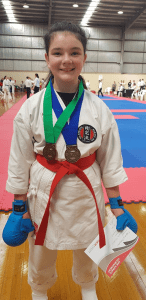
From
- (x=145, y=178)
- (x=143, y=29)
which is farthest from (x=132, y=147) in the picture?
(x=143, y=29)

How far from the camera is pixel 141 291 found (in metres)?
1.72

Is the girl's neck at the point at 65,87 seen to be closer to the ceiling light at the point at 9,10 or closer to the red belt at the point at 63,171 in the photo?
the red belt at the point at 63,171

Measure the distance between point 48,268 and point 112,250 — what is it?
51 centimetres

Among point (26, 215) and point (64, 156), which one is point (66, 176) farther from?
point (26, 215)

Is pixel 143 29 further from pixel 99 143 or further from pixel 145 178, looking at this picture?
pixel 99 143

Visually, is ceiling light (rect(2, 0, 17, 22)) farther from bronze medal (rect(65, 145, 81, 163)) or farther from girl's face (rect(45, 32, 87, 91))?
bronze medal (rect(65, 145, 81, 163))

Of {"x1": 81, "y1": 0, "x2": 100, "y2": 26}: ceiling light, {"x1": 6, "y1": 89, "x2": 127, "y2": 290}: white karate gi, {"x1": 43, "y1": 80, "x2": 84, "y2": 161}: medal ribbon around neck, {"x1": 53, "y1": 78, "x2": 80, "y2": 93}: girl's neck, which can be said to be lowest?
{"x1": 6, "y1": 89, "x2": 127, "y2": 290}: white karate gi

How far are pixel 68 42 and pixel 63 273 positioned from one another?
67.3 inches

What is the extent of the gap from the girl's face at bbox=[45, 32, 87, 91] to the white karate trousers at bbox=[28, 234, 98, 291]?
100cm

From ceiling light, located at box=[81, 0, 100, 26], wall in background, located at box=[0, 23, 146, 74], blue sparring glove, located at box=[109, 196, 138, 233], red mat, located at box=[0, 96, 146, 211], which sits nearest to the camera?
blue sparring glove, located at box=[109, 196, 138, 233]

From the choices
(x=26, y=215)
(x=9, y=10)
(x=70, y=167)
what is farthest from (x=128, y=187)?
(x=9, y=10)

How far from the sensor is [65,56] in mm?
1174

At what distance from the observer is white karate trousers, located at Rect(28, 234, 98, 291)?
143 centimetres

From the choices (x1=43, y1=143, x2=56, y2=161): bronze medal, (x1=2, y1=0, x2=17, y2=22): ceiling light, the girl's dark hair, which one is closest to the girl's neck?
the girl's dark hair
